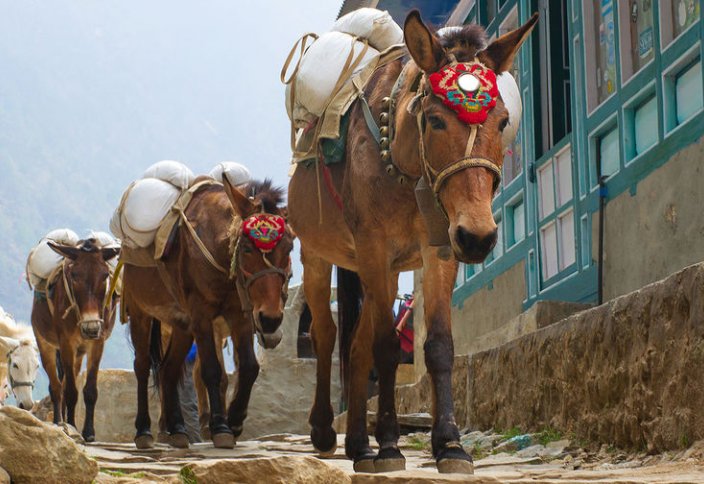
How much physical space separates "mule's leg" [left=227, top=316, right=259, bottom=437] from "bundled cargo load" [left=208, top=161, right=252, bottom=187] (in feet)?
7.23

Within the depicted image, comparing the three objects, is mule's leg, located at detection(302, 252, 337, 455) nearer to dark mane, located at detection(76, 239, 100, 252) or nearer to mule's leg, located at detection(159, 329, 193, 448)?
mule's leg, located at detection(159, 329, 193, 448)

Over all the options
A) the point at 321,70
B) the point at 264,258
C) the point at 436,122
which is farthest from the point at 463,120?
the point at 264,258

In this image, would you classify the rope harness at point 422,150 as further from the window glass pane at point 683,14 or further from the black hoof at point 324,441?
the window glass pane at point 683,14

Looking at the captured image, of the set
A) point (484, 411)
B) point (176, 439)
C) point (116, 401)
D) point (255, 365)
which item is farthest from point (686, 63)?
point (116, 401)

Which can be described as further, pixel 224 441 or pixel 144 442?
pixel 144 442

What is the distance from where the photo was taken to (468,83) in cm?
648

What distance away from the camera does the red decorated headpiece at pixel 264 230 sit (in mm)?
11070

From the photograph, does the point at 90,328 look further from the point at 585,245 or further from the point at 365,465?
the point at 365,465

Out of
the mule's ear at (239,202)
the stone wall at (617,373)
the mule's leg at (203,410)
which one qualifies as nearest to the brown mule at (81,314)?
the mule's leg at (203,410)

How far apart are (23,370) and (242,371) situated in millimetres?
12514

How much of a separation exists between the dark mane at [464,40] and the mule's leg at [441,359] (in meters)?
0.99

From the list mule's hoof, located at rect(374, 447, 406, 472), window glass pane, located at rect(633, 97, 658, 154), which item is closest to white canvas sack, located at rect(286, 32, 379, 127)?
mule's hoof, located at rect(374, 447, 406, 472)

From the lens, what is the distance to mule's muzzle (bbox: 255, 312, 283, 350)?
10.5m

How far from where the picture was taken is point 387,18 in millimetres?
8773
